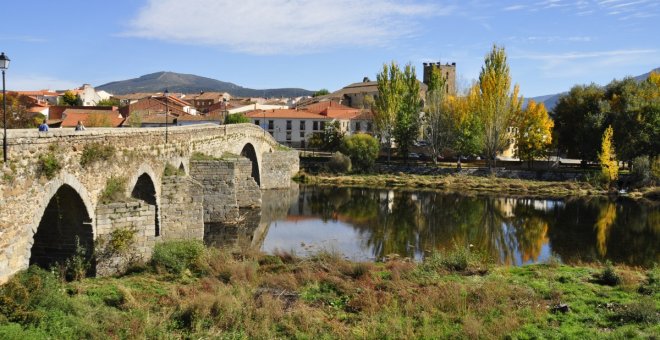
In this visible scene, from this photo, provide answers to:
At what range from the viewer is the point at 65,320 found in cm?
1153

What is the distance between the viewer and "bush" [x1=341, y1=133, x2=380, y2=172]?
179 feet

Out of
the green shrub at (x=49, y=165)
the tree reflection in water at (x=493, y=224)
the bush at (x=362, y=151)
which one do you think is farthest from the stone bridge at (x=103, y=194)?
the bush at (x=362, y=151)

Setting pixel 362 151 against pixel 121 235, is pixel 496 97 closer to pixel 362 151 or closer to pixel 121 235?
pixel 362 151

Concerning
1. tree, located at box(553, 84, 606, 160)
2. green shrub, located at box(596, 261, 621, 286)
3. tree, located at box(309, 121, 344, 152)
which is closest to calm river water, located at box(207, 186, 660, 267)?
green shrub, located at box(596, 261, 621, 286)

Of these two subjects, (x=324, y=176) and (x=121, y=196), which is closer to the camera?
(x=121, y=196)

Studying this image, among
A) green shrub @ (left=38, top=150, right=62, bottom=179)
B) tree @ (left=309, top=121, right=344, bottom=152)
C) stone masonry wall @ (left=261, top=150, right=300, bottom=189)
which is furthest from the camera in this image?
tree @ (left=309, top=121, right=344, bottom=152)

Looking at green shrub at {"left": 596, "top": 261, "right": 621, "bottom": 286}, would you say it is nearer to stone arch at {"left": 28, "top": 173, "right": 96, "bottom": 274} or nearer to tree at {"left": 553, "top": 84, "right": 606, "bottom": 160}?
stone arch at {"left": 28, "top": 173, "right": 96, "bottom": 274}

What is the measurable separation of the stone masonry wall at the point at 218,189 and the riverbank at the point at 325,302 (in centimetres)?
1004

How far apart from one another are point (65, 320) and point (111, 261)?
4958 millimetres

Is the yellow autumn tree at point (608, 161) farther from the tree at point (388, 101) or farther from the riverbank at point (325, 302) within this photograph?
the riverbank at point (325, 302)

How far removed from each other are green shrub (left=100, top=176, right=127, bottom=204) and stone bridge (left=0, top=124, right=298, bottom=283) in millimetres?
33

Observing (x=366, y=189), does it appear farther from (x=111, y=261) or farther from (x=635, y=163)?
(x=111, y=261)

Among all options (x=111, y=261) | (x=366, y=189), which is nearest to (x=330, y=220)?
(x=366, y=189)

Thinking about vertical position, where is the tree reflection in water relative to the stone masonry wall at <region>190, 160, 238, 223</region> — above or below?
below
